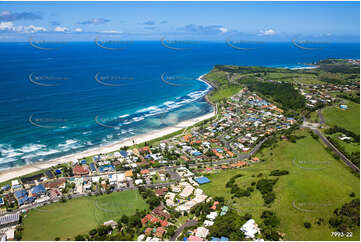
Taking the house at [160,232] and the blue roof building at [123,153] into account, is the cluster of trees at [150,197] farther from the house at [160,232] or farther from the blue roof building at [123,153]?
the blue roof building at [123,153]

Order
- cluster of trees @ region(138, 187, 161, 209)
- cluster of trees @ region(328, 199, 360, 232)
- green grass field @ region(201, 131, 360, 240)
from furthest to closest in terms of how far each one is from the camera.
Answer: cluster of trees @ region(138, 187, 161, 209) → green grass field @ region(201, 131, 360, 240) → cluster of trees @ region(328, 199, 360, 232)

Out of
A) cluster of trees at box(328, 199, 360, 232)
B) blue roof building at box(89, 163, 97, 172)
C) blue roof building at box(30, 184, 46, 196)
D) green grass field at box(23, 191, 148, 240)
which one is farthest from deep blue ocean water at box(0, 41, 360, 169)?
cluster of trees at box(328, 199, 360, 232)

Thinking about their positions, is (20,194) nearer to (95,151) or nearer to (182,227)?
(95,151)

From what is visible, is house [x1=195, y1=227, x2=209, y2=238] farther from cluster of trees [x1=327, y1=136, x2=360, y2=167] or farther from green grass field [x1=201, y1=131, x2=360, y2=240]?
cluster of trees [x1=327, y1=136, x2=360, y2=167]

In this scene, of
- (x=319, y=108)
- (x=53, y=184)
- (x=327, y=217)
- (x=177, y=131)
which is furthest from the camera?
(x=319, y=108)

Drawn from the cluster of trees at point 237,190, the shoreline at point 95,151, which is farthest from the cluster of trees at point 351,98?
the cluster of trees at point 237,190

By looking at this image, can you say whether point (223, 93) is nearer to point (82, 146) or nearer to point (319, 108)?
point (319, 108)

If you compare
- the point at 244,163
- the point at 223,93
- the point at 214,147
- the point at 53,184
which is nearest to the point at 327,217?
the point at 244,163
